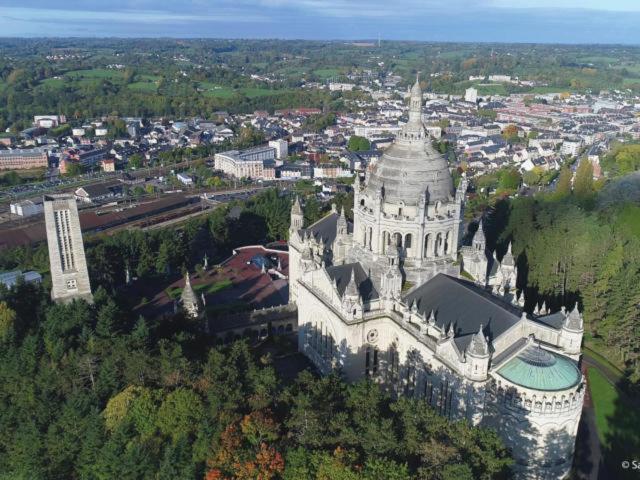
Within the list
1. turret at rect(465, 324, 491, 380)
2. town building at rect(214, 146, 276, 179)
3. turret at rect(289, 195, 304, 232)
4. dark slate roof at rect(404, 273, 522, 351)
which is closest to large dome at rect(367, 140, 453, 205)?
dark slate roof at rect(404, 273, 522, 351)

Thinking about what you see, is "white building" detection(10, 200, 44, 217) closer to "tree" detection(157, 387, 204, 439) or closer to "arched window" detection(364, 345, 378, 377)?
"arched window" detection(364, 345, 378, 377)

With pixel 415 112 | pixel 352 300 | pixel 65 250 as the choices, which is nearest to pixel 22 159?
pixel 65 250

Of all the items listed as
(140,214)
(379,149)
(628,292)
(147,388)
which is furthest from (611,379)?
(379,149)

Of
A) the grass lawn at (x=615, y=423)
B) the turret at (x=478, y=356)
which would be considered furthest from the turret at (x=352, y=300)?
the grass lawn at (x=615, y=423)

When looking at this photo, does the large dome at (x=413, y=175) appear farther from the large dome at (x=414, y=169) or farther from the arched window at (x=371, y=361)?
the arched window at (x=371, y=361)

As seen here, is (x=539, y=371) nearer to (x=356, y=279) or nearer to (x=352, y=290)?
(x=352, y=290)

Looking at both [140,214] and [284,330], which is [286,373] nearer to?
[284,330]
